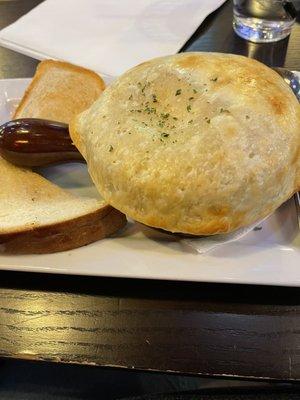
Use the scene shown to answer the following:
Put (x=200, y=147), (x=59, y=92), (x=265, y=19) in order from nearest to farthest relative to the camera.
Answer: (x=200, y=147)
(x=59, y=92)
(x=265, y=19)

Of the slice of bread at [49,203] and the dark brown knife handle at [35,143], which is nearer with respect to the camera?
the slice of bread at [49,203]

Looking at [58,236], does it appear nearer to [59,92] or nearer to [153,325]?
[153,325]

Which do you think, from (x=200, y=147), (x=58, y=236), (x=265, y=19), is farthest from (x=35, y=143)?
(x=265, y=19)

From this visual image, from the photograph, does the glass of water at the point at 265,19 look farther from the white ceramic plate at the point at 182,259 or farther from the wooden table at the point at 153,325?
the wooden table at the point at 153,325

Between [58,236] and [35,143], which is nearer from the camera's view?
[58,236]

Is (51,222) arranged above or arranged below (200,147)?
below

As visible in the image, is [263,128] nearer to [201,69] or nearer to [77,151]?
[201,69]

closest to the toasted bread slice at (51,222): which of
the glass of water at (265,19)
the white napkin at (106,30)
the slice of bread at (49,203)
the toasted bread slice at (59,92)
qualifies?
the slice of bread at (49,203)

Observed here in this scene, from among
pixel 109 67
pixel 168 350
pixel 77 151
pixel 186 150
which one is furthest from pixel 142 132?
pixel 109 67
